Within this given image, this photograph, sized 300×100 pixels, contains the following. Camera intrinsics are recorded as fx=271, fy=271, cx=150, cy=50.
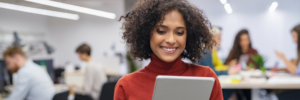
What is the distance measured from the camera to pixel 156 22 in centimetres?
84

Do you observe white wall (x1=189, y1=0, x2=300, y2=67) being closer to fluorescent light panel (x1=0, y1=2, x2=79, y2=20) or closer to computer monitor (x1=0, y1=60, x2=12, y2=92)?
fluorescent light panel (x1=0, y1=2, x2=79, y2=20)

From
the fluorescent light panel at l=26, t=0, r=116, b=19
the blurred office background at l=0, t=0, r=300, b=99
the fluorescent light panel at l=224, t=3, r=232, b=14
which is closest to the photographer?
the blurred office background at l=0, t=0, r=300, b=99

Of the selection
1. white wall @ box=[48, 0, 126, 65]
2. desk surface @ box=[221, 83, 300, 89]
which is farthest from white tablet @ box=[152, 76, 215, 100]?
white wall @ box=[48, 0, 126, 65]

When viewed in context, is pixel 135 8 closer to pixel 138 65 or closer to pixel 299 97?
pixel 299 97

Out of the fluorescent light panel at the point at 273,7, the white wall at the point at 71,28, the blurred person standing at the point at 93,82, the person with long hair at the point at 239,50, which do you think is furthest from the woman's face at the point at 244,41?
the blurred person standing at the point at 93,82

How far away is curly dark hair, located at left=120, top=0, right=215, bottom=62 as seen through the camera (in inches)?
32.9

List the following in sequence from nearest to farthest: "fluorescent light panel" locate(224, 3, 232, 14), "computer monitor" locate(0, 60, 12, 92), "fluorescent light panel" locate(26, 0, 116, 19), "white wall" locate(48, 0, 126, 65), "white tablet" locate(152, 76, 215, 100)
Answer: "white tablet" locate(152, 76, 215, 100) → "computer monitor" locate(0, 60, 12, 92) → "fluorescent light panel" locate(26, 0, 116, 19) → "fluorescent light panel" locate(224, 3, 232, 14) → "white wall" locate(48, 0, 126, 65)

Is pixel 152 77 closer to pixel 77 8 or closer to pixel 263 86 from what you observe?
pixel 263 86

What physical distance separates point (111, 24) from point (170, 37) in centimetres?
538

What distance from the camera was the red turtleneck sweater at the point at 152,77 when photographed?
83cm

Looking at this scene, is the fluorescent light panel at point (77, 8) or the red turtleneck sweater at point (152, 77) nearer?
the red turtleneck sweater at point (152, 77)

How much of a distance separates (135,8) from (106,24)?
5.28m

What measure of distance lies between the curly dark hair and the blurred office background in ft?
4.57

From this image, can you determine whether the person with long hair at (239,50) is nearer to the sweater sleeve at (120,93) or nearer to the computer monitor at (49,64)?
the computer monitor at (49,64)
